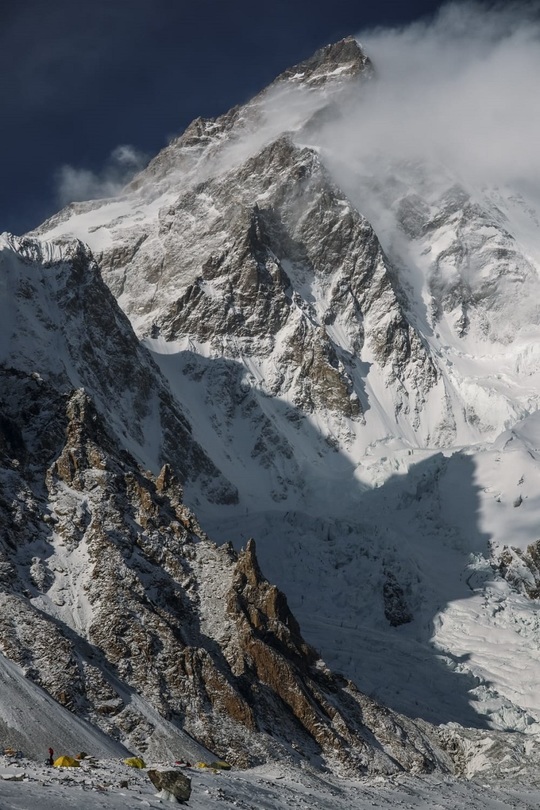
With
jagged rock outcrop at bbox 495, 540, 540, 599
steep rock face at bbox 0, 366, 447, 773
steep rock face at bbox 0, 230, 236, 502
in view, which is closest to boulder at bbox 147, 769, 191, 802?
steep rock face at bbox 0, 366, 447, 773

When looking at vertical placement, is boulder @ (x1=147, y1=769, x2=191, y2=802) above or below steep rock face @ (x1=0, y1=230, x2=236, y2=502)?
below

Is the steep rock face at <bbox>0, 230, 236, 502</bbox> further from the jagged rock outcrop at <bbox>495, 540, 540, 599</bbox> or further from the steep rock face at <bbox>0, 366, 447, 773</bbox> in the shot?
the steep rock face at <bbox>0, 366, 447, 773</bbox>

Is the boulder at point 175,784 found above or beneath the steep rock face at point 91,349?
beneath

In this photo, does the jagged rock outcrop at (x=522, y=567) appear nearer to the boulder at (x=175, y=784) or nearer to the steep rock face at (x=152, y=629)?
the steep rock face at (x=152, y=629)

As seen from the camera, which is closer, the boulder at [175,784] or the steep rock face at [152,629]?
the boulder at [175,784]

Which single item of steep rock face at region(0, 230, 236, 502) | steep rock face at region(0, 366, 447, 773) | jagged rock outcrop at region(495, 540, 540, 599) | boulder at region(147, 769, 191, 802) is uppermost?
steep rock face at region(0, 230, 236, 502)

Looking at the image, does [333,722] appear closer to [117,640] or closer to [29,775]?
[117,640]

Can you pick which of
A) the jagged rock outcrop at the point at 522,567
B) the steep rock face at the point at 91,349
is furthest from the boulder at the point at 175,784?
the steep rock face at the point at 91,349

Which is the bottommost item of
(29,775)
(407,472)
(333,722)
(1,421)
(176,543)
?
(29,775)

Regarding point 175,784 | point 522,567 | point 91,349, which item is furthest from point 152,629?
point 91,349

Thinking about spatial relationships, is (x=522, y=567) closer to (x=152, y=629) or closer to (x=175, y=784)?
(x=152, y=629)

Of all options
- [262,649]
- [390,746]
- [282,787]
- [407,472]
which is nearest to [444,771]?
[390,746]
